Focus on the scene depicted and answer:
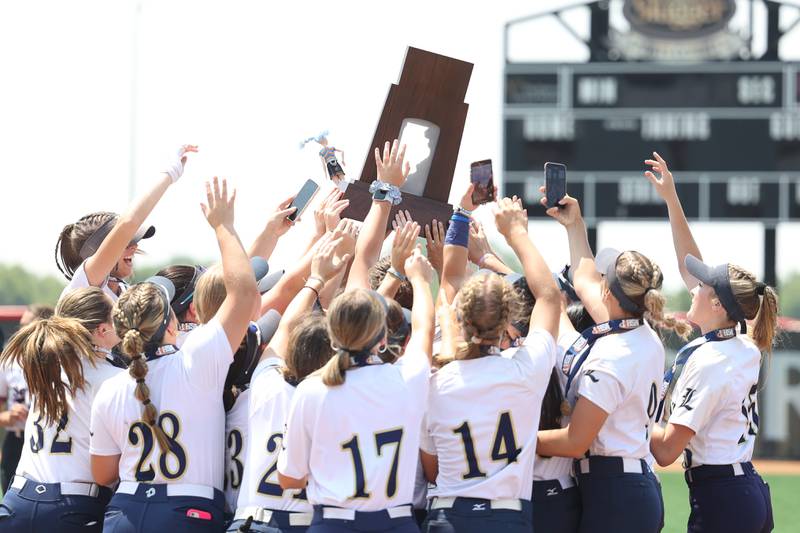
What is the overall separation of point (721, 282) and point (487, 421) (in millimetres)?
1542

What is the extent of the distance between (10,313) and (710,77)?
11.6 meters

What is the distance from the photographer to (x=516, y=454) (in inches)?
156

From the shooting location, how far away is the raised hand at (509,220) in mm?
4492

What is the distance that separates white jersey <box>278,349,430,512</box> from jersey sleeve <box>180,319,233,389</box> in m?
0.40

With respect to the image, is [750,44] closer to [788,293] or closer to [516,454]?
[516,454]

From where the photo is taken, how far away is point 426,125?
5.20 meters

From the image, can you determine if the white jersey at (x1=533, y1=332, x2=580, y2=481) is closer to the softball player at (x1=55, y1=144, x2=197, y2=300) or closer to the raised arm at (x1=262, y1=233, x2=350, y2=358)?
the raised arm at (x1=262, y1=233, x2=350, y2=358)

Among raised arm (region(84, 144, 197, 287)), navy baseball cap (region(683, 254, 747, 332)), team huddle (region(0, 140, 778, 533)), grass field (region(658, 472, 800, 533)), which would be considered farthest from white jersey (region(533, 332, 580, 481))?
grass field (region(658, 472, 800, 533))

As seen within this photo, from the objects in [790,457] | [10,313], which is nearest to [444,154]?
[10,313]

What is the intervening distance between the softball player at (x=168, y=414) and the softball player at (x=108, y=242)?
0.60m

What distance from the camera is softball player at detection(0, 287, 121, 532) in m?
4.34

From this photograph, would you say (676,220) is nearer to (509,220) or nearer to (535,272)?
(509,220)

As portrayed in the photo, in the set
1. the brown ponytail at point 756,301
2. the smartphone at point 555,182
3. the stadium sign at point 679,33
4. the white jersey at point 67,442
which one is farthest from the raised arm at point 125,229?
the stadium sign at point 679,33

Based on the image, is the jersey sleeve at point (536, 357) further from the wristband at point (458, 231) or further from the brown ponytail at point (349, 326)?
the wristband at point (458, 231)
